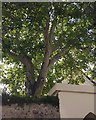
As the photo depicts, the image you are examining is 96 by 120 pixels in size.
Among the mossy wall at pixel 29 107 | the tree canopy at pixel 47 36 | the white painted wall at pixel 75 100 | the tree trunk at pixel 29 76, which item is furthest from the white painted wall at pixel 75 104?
the tree trunk at pixel 29 76

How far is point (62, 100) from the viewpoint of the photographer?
5.58 meters

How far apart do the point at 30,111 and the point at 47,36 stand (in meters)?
3.70

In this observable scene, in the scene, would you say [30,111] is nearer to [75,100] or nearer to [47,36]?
[75,100]

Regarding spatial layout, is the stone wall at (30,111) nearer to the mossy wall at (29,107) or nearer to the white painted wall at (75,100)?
the mossy wall at (29,107)

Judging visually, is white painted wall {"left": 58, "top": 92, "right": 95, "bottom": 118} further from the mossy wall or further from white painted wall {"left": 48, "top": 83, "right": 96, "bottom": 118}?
the mossy wall

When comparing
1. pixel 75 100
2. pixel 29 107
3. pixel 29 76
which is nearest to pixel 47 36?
pixel 29 76

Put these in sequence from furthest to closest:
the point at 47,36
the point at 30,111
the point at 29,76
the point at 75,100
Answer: the point at 47,36, the point at 29,76, the point at 75,100, the point at 30,111

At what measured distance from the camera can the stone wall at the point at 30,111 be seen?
17.6ft

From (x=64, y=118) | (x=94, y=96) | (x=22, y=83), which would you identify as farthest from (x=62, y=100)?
(x=22, y=83)

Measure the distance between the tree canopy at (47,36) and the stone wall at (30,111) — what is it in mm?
2090

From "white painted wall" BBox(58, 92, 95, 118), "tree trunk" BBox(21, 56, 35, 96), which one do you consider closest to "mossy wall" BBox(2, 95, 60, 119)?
"white painted wall" BBox(58, 92, 95, 118)

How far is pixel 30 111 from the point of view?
544 cm

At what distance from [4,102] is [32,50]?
342 centimetres

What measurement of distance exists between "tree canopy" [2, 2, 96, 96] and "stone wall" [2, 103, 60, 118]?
2090 millimetres
